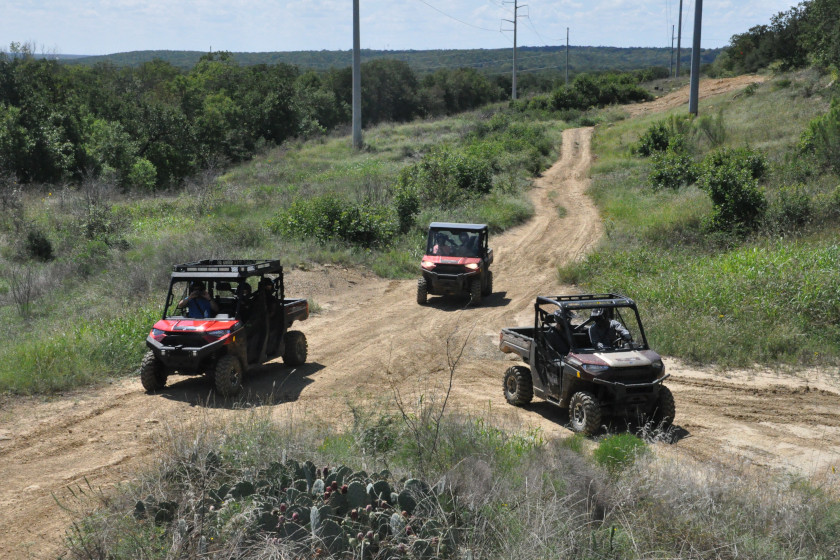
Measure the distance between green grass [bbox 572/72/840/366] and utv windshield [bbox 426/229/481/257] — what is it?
2.68 m

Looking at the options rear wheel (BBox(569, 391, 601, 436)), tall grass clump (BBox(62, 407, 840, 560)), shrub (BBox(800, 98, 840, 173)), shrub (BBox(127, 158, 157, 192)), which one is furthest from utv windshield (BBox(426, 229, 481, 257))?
shrub (BBox(127, 158, 157, 192))

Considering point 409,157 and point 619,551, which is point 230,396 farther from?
point 409,157

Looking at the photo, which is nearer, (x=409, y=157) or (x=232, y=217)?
(x=232, y=217)

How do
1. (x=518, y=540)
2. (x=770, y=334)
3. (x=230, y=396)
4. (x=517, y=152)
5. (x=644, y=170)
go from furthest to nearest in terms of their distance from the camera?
(x=517, y=152) → (x=644, y=170) → (x=770, y=334) → (x=230, y=396) → (x=518, y=540)

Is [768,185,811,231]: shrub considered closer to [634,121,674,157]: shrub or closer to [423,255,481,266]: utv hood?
[423,255,481,266]: utv hood

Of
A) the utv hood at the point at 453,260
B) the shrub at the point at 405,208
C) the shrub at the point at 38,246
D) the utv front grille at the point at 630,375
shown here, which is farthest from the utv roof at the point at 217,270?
the shrub at the point at 405,208

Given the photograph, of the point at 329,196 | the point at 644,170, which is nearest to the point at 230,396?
the point at 329,196

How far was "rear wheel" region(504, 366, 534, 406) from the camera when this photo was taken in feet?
36.1

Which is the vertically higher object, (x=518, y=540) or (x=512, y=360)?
(x=518, y=540)

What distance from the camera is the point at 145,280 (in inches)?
658

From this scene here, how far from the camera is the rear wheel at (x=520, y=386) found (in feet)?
36.1

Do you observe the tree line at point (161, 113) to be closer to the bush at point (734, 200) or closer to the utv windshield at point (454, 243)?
the utv windshield at point (454, 243)

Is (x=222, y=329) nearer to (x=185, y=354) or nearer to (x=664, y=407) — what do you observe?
(x=185, y=354)

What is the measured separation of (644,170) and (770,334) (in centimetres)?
2029
